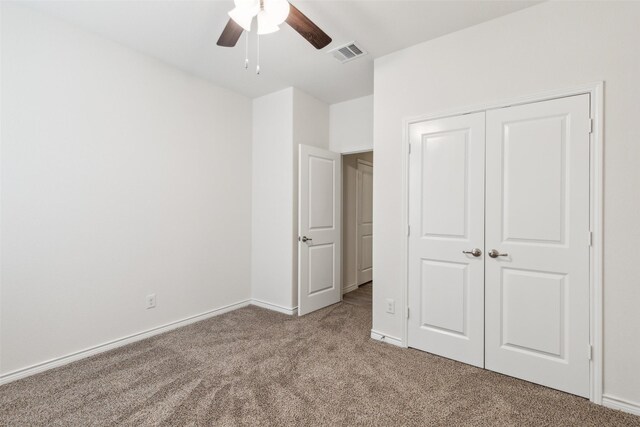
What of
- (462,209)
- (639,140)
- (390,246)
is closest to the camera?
(639,140)

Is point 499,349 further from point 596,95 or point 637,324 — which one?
point 596,95

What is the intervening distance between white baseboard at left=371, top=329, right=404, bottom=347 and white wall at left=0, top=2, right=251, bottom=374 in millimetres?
1855

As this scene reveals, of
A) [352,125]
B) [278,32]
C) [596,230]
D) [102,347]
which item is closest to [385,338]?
[596,230]

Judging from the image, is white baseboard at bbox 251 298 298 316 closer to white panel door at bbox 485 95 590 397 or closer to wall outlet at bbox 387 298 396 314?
wall outlet at bbox 387 298 396 314

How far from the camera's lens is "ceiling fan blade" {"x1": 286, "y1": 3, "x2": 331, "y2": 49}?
5.81 ft

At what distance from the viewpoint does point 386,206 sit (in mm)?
2799

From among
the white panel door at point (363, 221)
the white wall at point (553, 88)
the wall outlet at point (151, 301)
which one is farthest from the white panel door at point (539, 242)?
the wall outlet at point (151, 301)

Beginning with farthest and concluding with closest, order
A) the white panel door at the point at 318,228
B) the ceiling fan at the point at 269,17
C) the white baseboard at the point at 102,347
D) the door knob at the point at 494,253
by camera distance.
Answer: the white panel door at the point at 318,228 < the door knob at the point at 494,253 < the white baseboard at the point at 102,347 < the ceiling fan at the point at 269,17

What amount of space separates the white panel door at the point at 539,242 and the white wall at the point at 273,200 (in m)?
2.15

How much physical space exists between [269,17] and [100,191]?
205 centimetres

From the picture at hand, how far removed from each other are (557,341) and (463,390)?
2.42 ft

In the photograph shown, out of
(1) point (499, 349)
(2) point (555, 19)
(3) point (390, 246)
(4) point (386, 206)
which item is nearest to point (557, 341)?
(1) point (499, 349)

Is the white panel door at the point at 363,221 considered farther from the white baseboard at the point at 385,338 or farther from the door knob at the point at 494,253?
the door knob at the point at 494,253

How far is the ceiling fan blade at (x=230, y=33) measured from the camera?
6.16 feet
